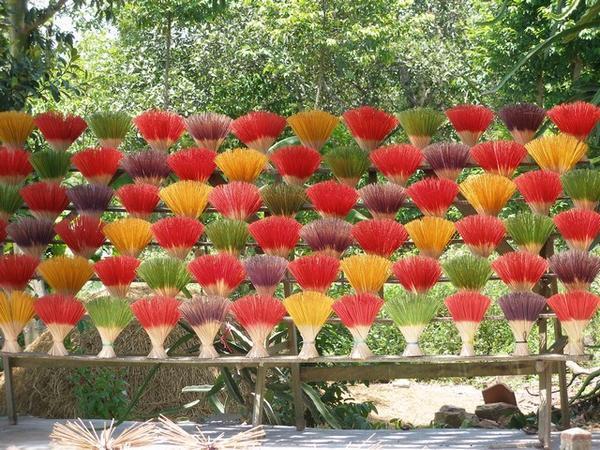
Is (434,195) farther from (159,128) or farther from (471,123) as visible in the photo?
(159,128)

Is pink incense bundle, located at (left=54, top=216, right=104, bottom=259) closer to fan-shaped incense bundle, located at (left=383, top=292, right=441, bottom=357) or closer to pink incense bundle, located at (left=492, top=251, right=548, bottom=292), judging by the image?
fan-shaped incense bundle, located at (left=383, top=292, right=441, bottom=357)

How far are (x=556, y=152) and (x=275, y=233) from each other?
4.07 feet

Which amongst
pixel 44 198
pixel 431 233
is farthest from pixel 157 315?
pixel 431 233

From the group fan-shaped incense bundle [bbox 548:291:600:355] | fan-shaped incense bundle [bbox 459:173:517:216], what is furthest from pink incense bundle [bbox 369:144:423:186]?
fan-shaped incense bundle [bbox 548:291:600:355]

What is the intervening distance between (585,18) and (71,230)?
2.50 meters

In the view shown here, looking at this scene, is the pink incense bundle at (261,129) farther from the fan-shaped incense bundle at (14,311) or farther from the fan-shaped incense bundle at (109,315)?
the fan-shaped incense bundle at (14,311)

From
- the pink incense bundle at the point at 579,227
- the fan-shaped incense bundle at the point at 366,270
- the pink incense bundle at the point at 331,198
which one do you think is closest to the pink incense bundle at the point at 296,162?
the pink incense bundle at the point at 331,198

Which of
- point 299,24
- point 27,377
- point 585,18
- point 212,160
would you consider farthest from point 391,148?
point 299,24

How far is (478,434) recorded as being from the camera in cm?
406

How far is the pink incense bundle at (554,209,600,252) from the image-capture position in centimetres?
376

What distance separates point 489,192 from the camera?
395 centimetres

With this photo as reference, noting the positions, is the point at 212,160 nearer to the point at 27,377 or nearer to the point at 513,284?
the point at 513,284

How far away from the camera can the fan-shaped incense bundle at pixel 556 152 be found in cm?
409

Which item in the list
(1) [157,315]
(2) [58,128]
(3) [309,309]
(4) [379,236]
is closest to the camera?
(3) [309,309]
